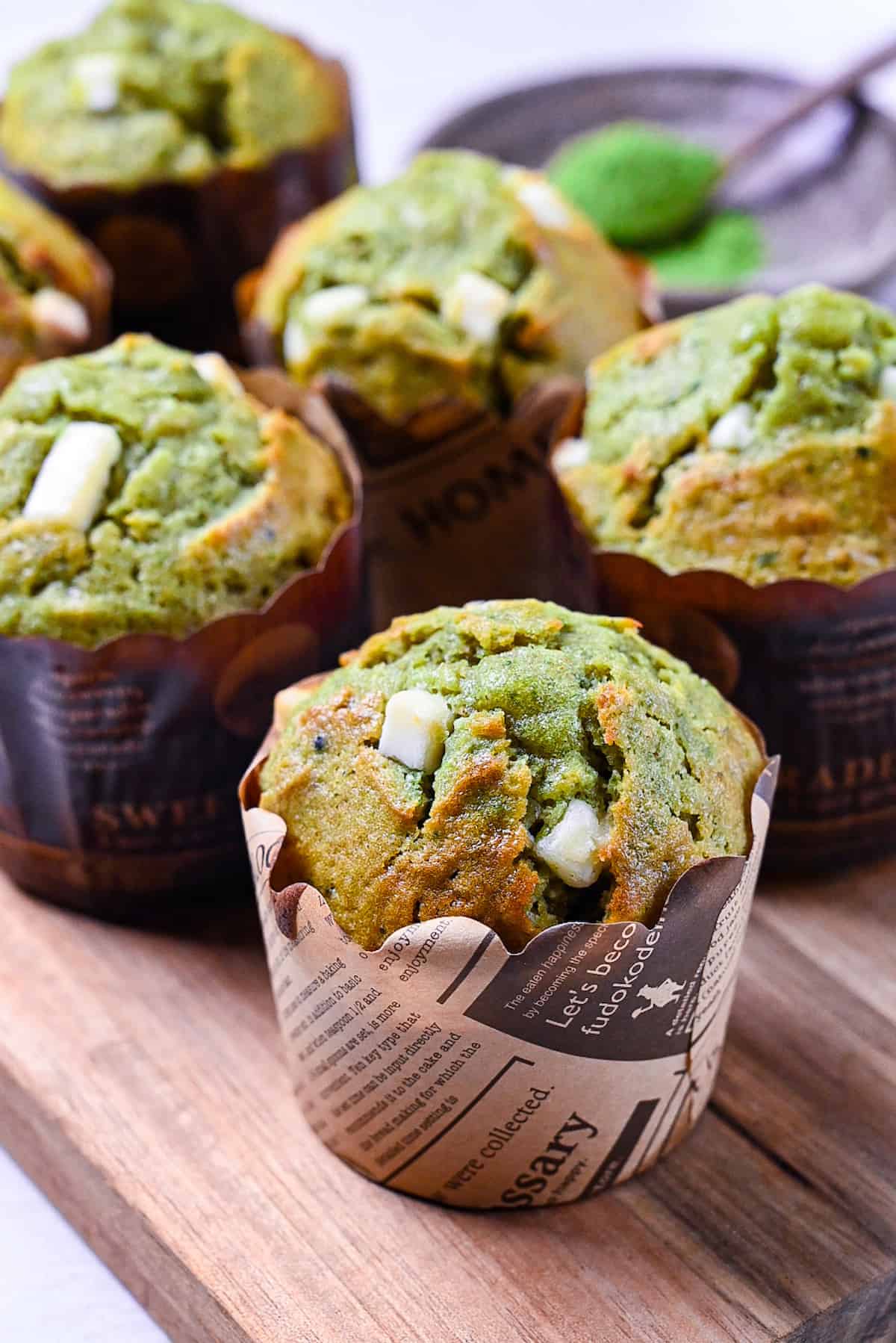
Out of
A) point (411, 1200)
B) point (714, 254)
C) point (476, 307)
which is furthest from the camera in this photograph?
point (714, 254)

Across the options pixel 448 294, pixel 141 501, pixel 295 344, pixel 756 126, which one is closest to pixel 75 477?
pixel 141 501

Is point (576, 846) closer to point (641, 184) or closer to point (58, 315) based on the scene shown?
point (58, 315)

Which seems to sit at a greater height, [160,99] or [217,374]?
[160,99]

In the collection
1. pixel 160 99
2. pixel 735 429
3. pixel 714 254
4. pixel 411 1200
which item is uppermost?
pixel 160 99

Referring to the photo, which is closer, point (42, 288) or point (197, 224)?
point (42, 288)

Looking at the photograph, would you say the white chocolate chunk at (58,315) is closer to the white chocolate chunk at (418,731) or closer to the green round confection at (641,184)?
the white chocolate chunk at (418,731)

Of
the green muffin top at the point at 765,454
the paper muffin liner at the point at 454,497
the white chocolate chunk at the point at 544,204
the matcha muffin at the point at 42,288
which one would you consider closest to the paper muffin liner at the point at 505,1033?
the green muffin top at the point at 765,454
